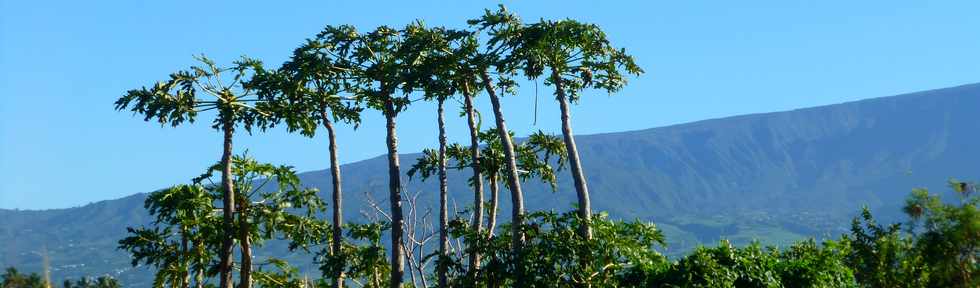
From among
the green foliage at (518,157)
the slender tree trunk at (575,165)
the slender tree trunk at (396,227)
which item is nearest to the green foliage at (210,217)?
the slender tree trunk at (396,227)

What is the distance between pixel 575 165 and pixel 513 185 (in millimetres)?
1681

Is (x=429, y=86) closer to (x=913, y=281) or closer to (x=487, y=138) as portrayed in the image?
(x=487, y=138)

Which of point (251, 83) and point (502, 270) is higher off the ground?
point (251, 83)

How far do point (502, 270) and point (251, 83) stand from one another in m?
9.59

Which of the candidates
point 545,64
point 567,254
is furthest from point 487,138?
point 567,254

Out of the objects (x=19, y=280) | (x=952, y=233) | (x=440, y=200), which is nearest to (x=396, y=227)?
(x=440, y=200)

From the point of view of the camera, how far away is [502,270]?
27500 mm

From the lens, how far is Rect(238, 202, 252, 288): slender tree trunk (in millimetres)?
27750

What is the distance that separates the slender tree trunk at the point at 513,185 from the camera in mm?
27062

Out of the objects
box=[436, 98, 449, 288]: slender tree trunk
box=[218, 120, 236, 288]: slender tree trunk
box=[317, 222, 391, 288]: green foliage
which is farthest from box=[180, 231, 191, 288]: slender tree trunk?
box=[436, 98, 449, 288]: slender tree trunk

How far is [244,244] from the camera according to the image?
27844mm

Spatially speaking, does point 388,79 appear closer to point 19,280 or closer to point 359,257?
point 359,257

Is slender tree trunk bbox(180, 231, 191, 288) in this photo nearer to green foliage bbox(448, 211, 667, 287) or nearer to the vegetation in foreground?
the vegetation in foreground

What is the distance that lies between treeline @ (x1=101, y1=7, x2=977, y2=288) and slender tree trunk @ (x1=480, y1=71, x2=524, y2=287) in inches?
1.9
